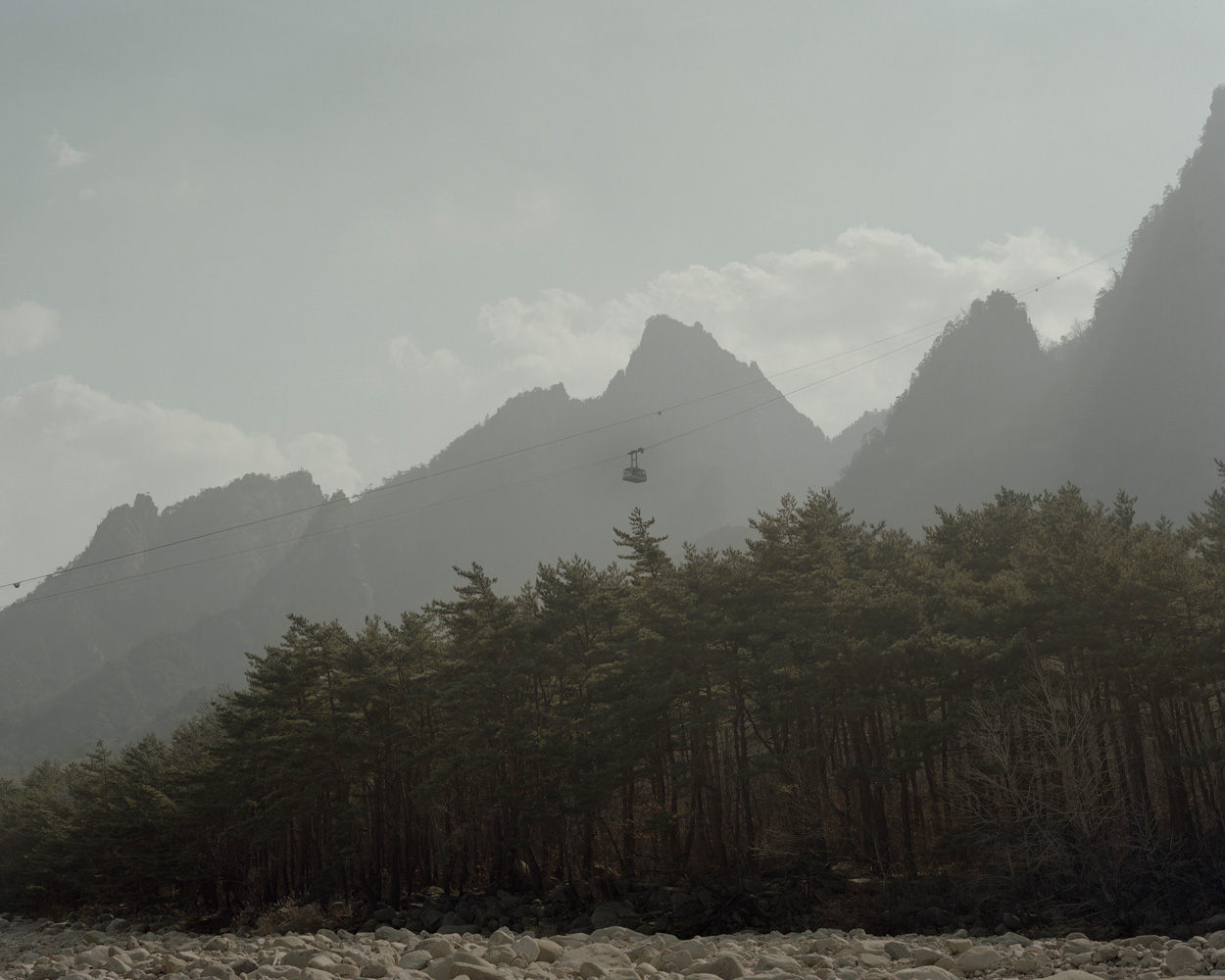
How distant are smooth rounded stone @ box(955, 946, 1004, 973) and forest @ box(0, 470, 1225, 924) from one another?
8.06 meters

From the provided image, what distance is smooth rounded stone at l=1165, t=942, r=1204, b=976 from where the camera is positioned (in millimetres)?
12672

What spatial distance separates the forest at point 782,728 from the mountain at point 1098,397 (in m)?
88.1

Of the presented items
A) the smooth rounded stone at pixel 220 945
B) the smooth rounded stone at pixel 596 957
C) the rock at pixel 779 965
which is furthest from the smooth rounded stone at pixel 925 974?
the smooth rounded stone at pixel 220 945

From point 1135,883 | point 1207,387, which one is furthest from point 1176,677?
point 1207,387

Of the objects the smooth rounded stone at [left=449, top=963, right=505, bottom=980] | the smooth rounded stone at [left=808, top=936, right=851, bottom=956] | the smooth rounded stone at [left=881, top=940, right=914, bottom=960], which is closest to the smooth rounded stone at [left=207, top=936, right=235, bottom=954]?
the smooth rounded stone at [left=449, top=963, right=505, bottom=980]

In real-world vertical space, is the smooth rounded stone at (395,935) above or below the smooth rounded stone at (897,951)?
below

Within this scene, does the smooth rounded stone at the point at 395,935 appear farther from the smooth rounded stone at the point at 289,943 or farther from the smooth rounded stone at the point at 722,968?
the smooth rounded stone at the point at 722,968

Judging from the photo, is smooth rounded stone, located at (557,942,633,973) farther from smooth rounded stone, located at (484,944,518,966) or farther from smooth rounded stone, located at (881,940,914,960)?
smooth rounded stone, located at (881,940,914,960)

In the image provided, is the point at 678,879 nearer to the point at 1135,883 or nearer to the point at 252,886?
the point at 1135,883

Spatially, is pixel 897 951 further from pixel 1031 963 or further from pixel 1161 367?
pixel 1161 367

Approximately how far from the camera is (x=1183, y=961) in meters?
12.9

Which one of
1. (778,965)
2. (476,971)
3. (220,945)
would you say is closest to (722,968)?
(778,965)

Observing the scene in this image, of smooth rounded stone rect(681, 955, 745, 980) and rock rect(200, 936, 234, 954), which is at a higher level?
smooth rounded stone rect(681, 955, 745, 980)

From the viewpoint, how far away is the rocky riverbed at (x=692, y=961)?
1381cm
